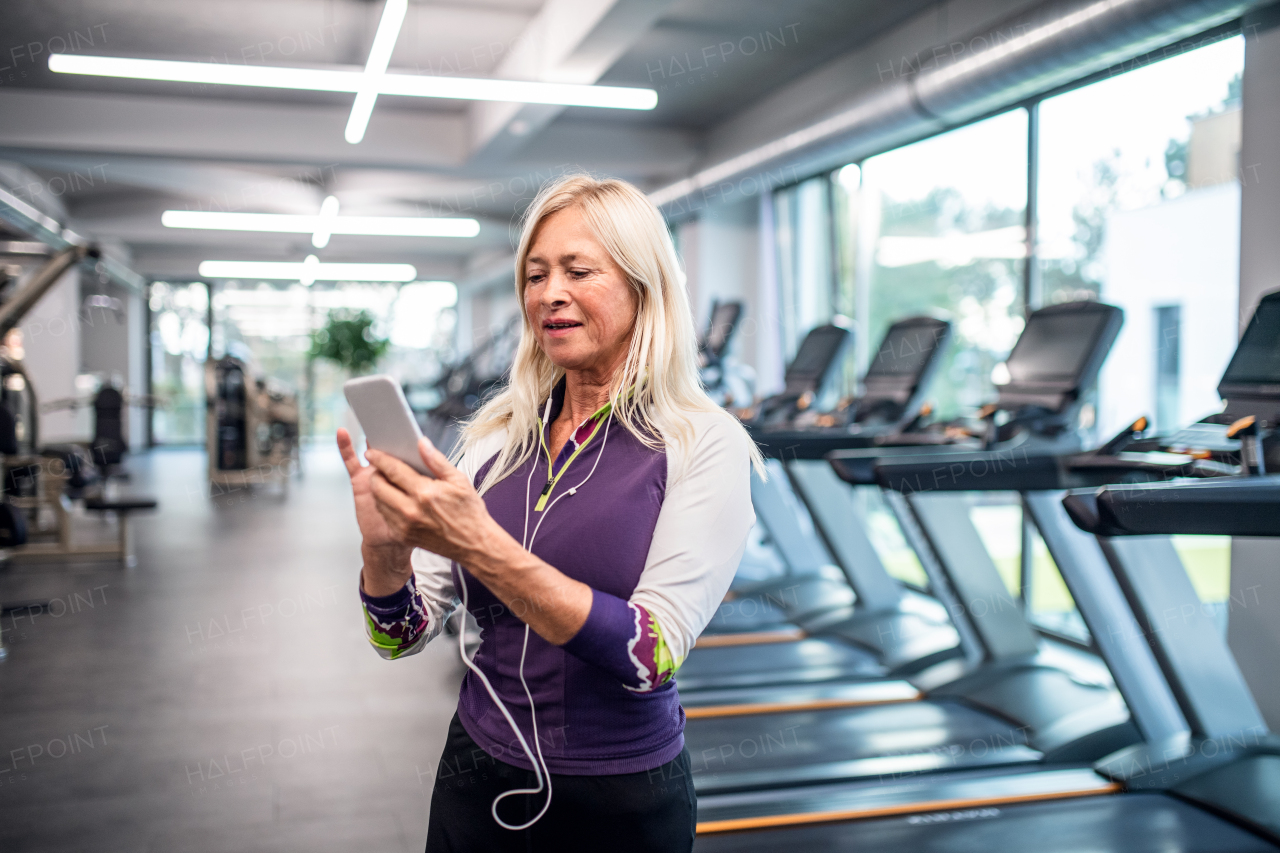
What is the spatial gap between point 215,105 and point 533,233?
746 cm

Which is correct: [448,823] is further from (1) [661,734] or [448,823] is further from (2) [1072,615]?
(2) [1072,615]

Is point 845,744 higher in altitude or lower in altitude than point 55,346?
lower

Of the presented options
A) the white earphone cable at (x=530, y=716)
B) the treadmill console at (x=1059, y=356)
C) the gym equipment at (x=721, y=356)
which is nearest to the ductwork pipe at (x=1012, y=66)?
the treadmill console at (x=1059, y=356)

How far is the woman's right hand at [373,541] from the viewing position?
103 centimetres

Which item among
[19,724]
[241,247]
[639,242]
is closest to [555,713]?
[639,242]

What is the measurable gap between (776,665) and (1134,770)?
163cm

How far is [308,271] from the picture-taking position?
14.0 meters

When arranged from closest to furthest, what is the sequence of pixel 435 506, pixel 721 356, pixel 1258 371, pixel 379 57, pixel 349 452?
pixel 435 506
pixel 349 452
pixel 1258 371
pixel 379 57
pixel 721 356

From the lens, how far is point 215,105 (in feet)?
24.8

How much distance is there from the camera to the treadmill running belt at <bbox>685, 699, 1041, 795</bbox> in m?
3.11

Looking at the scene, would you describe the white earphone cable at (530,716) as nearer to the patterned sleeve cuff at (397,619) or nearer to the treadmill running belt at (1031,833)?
the patterned sleeve cuff at (397,619)

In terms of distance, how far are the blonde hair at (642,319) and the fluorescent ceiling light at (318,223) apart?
8.98 metres

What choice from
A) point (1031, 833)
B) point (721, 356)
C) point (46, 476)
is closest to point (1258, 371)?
point (1031, 833)

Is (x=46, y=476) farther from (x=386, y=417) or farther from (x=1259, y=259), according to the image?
(x=1259, y=259)
